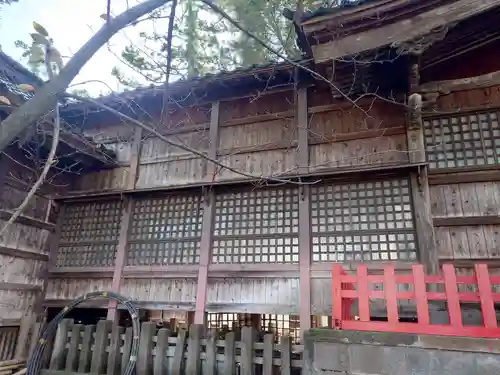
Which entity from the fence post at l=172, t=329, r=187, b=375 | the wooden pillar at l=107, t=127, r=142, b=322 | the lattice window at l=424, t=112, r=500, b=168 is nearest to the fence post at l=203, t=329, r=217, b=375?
the fence post at l=172, t=329, r=187, b=375

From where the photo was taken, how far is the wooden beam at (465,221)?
5961 mm

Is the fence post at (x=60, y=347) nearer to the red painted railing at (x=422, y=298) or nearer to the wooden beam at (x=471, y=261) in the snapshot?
the red painted railing at (x=422, y=298)

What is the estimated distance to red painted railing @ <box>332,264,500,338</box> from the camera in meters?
4.04

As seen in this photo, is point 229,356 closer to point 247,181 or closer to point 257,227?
point 257,227

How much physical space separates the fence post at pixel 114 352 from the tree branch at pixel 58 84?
445 cm

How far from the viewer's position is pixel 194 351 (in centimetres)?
586

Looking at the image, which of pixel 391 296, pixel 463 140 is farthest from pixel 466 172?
pixel 391 296

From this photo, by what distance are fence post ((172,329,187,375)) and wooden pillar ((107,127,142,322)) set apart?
215 centimetres

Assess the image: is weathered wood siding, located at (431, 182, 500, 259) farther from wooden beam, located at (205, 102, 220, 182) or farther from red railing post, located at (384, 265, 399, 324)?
wooden beam, located at (205, 102, 220, 182)

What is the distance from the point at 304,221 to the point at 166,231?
3.02 metres

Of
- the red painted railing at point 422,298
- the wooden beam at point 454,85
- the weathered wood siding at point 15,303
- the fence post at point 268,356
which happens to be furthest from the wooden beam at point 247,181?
the fence post at point 268,356

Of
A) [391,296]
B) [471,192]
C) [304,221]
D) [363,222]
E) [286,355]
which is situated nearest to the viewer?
[391,296]

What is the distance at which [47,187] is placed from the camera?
29.0 ft

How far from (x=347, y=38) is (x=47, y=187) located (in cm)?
744
